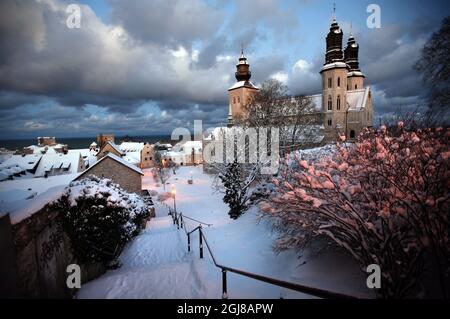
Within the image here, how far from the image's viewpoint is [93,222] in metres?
7.49

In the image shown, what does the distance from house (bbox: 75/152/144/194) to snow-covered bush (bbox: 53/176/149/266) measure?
13186mm

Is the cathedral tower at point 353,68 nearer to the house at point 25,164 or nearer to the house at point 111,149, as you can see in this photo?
the house at point 111,149

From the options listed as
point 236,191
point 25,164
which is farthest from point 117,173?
point 25,164

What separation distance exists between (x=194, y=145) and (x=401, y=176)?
69.1m

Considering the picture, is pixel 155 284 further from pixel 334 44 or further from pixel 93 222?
pixel 334 44

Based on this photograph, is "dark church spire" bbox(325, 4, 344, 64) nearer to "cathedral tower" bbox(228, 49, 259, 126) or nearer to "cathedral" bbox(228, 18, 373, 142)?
"cathedral" bbox(228, 18, 373, 142)

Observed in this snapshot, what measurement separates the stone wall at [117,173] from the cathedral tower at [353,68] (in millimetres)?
45745

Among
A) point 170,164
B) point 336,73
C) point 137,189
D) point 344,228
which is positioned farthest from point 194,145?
point 344,228

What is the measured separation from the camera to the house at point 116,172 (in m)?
20.0

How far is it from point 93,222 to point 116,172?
14319mm

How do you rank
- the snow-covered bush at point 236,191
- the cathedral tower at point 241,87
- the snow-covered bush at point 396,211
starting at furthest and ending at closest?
the cathedral tower at point 241,87
the snow-covered bush at point 236,191
the snow-covered bush at point 396,211

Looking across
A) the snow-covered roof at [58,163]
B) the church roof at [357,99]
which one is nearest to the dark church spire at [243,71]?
the church roof at [357,99]
